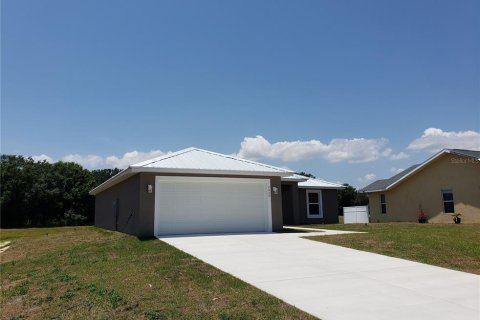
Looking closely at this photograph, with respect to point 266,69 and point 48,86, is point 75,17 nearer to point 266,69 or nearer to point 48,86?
point 48,86

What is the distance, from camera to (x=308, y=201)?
2278cm

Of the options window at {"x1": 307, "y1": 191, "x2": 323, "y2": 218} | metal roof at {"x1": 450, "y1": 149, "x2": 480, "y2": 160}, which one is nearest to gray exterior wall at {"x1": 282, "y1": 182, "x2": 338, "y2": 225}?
window at {"x1": 307, "y1": 191, "x2": 323, "y2": 218}

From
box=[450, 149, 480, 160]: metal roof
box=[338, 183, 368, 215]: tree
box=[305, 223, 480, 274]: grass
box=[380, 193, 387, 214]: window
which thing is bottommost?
box=[305, 223, 480, 274]: grass

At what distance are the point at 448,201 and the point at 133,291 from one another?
21783 mm

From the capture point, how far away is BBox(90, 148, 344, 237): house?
13.9 meters

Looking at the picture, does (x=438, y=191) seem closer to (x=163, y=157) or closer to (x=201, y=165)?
(x=201, y=165)

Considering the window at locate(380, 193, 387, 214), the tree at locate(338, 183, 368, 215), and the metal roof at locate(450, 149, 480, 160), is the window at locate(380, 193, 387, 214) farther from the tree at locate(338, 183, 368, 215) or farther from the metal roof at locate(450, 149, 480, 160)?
the tree at locate(338, 183, 368, 215)

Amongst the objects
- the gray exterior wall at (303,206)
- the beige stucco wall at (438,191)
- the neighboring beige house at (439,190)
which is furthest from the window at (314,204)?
the beige stucco wall at (438,191)

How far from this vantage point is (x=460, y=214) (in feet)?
69.4

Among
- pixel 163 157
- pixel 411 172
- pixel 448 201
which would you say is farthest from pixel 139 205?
pixel 448 201

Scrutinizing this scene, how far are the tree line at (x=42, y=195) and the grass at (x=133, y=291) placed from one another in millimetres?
35252

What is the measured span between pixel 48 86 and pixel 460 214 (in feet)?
74.4

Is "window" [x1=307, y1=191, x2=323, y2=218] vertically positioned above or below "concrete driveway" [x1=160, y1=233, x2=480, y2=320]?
above

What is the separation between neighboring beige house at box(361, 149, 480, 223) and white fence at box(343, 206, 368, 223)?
2.65 metres
